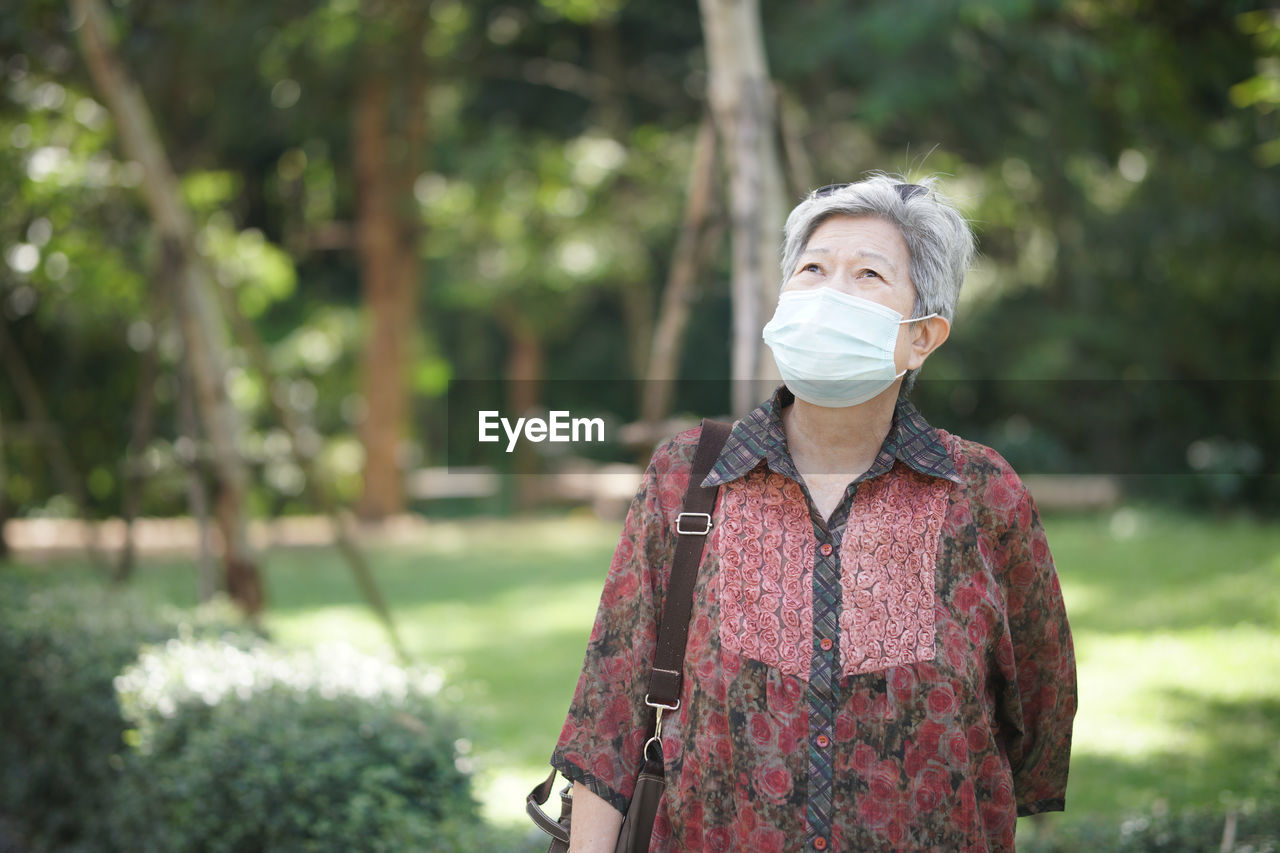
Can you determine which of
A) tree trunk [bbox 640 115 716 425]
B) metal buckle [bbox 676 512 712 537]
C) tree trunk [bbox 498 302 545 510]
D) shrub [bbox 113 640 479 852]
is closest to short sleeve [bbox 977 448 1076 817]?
metal buckle [bbox 676 512 712 537]

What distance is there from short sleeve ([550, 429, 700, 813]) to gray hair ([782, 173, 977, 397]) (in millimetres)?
524

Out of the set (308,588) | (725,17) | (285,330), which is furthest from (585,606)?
(285,330)

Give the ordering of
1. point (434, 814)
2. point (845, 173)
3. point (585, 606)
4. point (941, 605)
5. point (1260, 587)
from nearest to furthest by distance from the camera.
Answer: point (941, 605) < point (434, 814) < point (1260, 587) < point (585, 606) < point (845, 173)

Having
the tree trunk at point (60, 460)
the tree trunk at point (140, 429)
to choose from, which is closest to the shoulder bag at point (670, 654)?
the tree trunk at point (140, 429)

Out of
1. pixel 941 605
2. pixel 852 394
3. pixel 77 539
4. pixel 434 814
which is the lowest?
pixel 77 539

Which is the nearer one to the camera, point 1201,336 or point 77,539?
point 77,539

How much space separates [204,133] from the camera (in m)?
15.5

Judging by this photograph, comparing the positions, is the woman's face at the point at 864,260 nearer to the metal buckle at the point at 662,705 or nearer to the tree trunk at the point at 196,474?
the metal buckle at the point at 662,705

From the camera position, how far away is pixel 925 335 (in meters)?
2.18

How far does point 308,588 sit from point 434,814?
9665 mm

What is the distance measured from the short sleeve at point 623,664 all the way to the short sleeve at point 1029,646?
557 mm

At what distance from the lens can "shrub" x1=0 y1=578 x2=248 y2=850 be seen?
4.68 metres

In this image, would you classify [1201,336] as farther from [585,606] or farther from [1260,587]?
[585,606]

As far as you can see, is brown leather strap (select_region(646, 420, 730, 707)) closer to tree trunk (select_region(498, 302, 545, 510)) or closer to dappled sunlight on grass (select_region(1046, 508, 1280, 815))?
dappled sunlight on grass (select_region(1046, 508, 1280, 815))
